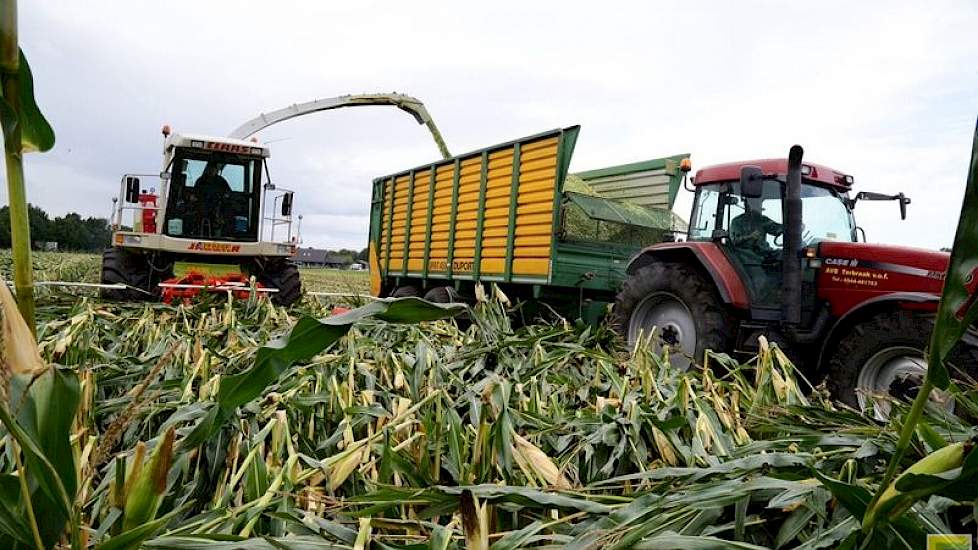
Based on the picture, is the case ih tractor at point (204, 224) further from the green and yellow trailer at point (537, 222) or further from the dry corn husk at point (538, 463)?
the dry corn husk at point (538, 463)

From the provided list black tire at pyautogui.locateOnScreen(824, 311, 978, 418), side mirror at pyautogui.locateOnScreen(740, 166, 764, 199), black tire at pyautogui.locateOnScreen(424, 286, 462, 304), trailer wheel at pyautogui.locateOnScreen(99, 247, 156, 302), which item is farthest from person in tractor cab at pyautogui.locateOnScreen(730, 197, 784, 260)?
trailer wheel at pyautogui.locateOnScreen(99, 247, 156, 302)

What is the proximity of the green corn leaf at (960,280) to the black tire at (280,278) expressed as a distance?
9.18 metres

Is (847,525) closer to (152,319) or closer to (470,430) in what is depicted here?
(470,430)

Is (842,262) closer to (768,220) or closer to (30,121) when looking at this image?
(768,220)

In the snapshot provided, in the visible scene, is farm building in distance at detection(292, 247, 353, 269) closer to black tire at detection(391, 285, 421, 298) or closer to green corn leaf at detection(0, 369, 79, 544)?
black tire at detection(391, 285, 421, 298)

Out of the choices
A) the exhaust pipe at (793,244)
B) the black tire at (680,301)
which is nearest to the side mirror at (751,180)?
the exhaust pipe at (793,244)

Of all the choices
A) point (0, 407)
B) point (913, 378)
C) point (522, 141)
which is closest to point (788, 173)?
point (913, 378)

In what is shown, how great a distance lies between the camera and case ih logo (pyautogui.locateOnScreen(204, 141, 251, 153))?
915 cm

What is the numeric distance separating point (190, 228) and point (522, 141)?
5176 millimetres

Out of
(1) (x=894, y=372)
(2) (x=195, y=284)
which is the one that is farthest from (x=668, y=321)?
(2) (x=195, y=284)

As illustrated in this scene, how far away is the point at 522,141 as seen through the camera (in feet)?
25.4

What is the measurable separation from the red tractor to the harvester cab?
550 centimetres

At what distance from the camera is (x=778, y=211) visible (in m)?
5.47

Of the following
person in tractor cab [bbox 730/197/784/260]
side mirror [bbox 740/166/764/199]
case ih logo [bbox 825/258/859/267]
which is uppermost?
side mirror [bbox 740/166/764/199]
